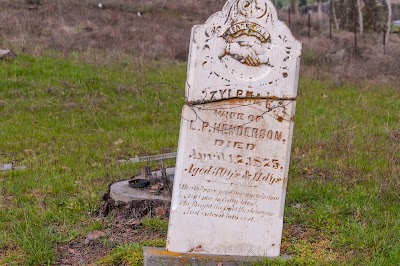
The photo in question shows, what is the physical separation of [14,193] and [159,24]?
16.0m

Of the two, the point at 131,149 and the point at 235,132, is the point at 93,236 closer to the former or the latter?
the point at 235,132

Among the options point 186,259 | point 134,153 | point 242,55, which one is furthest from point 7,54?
point 186,259

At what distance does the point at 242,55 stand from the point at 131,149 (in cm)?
372

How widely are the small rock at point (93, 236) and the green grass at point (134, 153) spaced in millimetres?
107

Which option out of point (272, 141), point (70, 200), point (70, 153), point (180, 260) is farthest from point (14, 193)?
point (272, 141)

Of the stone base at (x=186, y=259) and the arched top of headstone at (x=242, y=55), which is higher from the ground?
the arched top of headstone at (x=242, y=55)

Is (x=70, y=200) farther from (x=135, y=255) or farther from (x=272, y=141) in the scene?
(x=272, y=141)

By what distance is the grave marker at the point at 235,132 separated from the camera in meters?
3.74

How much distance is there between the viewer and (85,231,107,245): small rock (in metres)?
4.27

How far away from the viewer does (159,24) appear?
20.8 metres

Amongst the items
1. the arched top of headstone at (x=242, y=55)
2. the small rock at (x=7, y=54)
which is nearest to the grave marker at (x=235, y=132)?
the arched top of headstone at (x=242, y=55)

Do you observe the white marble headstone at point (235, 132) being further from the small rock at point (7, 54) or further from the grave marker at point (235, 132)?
the small rock at point (7, 54)

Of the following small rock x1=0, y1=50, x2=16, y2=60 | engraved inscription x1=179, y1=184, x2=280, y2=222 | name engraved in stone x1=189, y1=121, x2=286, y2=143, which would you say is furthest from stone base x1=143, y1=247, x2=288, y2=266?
small rock x1=0, y1=50, x2=16, y2=60

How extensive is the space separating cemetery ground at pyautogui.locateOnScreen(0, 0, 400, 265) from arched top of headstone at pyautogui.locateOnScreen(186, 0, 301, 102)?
4.00ft
